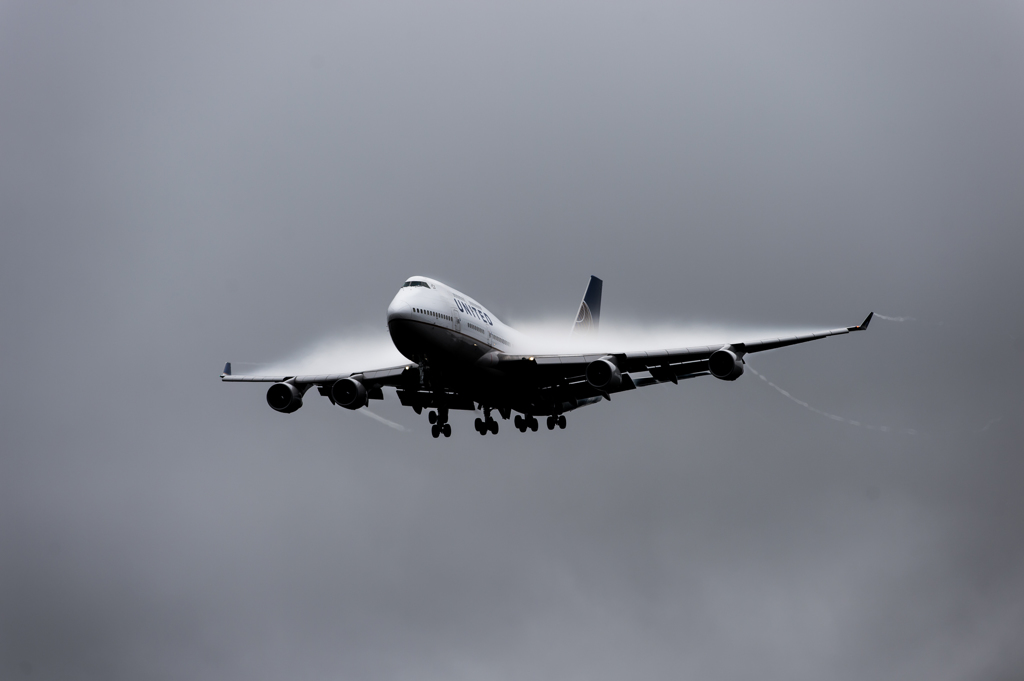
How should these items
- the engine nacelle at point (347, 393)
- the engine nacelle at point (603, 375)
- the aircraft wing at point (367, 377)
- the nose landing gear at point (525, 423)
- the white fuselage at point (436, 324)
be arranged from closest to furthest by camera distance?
the white fuselage at point (436, 324)
the engine nacelle at point (603, 375)
the engine nacelle at point (347, 393)
the aircraft wing at point (367, 377)
the nose landing gear at point (525, 423)

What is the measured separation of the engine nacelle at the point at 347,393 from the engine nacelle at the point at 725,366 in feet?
64.2

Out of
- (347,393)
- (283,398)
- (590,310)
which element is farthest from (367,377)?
(590,310)

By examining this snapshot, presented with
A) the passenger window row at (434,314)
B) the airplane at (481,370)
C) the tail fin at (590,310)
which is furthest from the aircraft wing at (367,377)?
the tail fin at (590,310)

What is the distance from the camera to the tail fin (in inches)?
2815

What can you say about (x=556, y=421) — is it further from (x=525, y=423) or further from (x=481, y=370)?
(x=481, y=370)

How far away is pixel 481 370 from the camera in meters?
48.3

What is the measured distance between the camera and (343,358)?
5666 centimetres

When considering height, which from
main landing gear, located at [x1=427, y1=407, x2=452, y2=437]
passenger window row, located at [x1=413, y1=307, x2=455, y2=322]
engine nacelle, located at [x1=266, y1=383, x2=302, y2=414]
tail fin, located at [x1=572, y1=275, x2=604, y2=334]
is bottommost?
main landing gear, located at [x1=427, y1=407, x2=452, y2=437]

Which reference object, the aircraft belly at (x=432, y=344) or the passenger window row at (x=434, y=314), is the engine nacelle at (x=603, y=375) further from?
the passenger window row at (x=434, y=314)

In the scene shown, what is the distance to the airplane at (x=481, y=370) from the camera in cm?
4419

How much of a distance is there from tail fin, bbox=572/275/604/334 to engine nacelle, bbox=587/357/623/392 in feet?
80.6

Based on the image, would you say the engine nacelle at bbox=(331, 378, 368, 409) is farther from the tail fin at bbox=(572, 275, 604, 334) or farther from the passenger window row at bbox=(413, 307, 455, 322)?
the tail fin at bbox=(572, 275, 604, 334)

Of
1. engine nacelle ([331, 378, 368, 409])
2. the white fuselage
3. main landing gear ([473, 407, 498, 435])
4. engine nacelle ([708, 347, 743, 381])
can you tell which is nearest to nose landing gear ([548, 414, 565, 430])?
main landing gear ([473, 407, 498, 435])

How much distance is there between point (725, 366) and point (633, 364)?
528 cm
